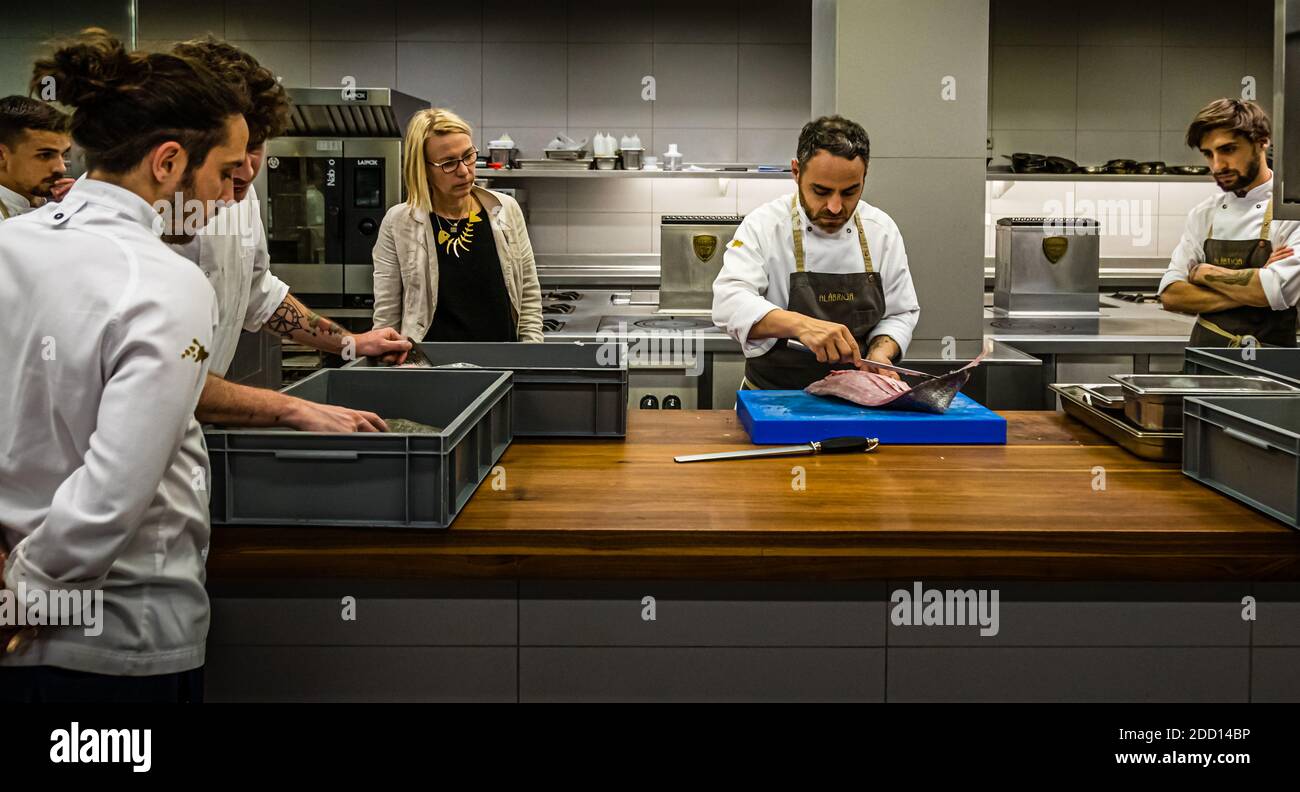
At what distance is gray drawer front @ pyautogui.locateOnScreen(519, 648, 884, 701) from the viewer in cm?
198

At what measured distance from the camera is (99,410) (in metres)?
1.42

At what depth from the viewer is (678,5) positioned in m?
6.58

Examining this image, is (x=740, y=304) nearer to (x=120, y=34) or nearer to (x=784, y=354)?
(x=784, y=354)

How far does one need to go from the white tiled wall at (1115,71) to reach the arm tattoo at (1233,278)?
286 centimetres

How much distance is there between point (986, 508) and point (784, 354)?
1481 mm

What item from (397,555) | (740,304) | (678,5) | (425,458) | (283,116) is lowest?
(397,555)

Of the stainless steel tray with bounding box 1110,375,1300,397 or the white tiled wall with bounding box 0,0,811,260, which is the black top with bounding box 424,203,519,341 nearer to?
the stainless steel tray with bounding box 1110,375,1300,397

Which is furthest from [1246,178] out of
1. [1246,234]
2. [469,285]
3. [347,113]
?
[347,113]

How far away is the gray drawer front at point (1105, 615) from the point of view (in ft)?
6.39

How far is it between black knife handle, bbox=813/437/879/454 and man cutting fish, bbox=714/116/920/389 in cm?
83

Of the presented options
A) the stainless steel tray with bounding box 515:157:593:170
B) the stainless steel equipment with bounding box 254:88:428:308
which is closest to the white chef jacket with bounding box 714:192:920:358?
the stainless steel equipment with bounding box 254:88:428:308

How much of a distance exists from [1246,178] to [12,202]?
12.8 feet

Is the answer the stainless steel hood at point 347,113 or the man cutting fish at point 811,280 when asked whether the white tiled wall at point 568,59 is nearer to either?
the stainless steel hood at point 347,113
